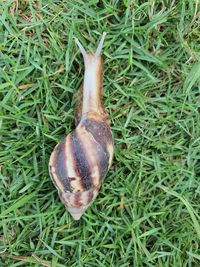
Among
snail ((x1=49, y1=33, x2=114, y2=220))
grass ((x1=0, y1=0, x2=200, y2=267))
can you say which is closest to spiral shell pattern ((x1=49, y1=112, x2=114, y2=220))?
snail ((x1=49, y1=33, x2=114, y2=220))

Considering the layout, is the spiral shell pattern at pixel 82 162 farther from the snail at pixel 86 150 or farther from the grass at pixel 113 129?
the grass at pixel 113 129

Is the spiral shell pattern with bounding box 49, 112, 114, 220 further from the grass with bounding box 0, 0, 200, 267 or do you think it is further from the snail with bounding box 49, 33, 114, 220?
the grass with bounding box 0, 0, 200, 267

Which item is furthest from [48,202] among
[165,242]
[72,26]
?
[72,26]

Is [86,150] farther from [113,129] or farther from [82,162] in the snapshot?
[113,129]

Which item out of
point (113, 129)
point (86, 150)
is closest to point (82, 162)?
point (86, 150)

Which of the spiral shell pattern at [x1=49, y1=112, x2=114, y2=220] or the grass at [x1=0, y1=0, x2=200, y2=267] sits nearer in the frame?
the spiral shell pattern at [x1=49, y1=112, x2=114, y2=220]
